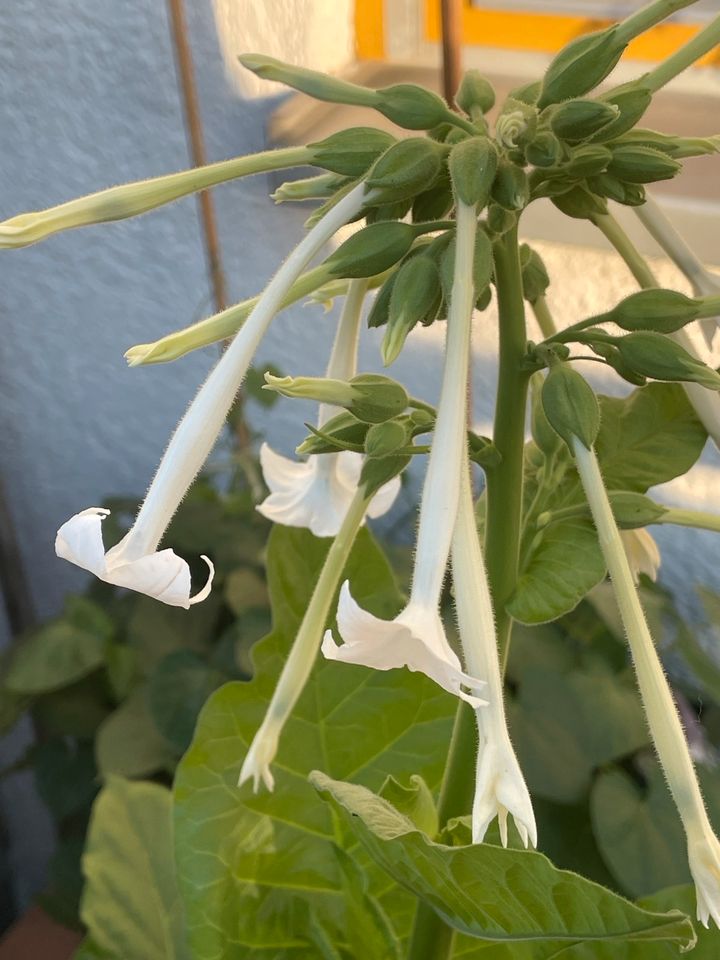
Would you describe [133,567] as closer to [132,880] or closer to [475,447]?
[475,447]

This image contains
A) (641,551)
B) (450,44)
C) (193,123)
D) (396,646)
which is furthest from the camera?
(193,123)

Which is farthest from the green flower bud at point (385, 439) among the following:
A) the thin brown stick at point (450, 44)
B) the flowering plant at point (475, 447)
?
the thin brown stick at point (450, 44)

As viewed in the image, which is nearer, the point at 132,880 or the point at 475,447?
the point at 475,447

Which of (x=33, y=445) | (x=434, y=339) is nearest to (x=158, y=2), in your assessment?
(x=434, y=339)

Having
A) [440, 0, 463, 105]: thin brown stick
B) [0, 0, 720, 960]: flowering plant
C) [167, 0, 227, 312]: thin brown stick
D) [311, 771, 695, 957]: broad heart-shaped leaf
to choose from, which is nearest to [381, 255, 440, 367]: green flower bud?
[0, 0, 720, 960]: flowering plant

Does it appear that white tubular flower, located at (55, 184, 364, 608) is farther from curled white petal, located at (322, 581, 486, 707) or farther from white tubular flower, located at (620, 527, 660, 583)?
white tubular flower, located at (620, 527, 660, 583)

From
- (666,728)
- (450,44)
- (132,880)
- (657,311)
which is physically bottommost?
(132,880)

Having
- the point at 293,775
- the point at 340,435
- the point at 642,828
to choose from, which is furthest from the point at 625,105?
the point at 642,828
